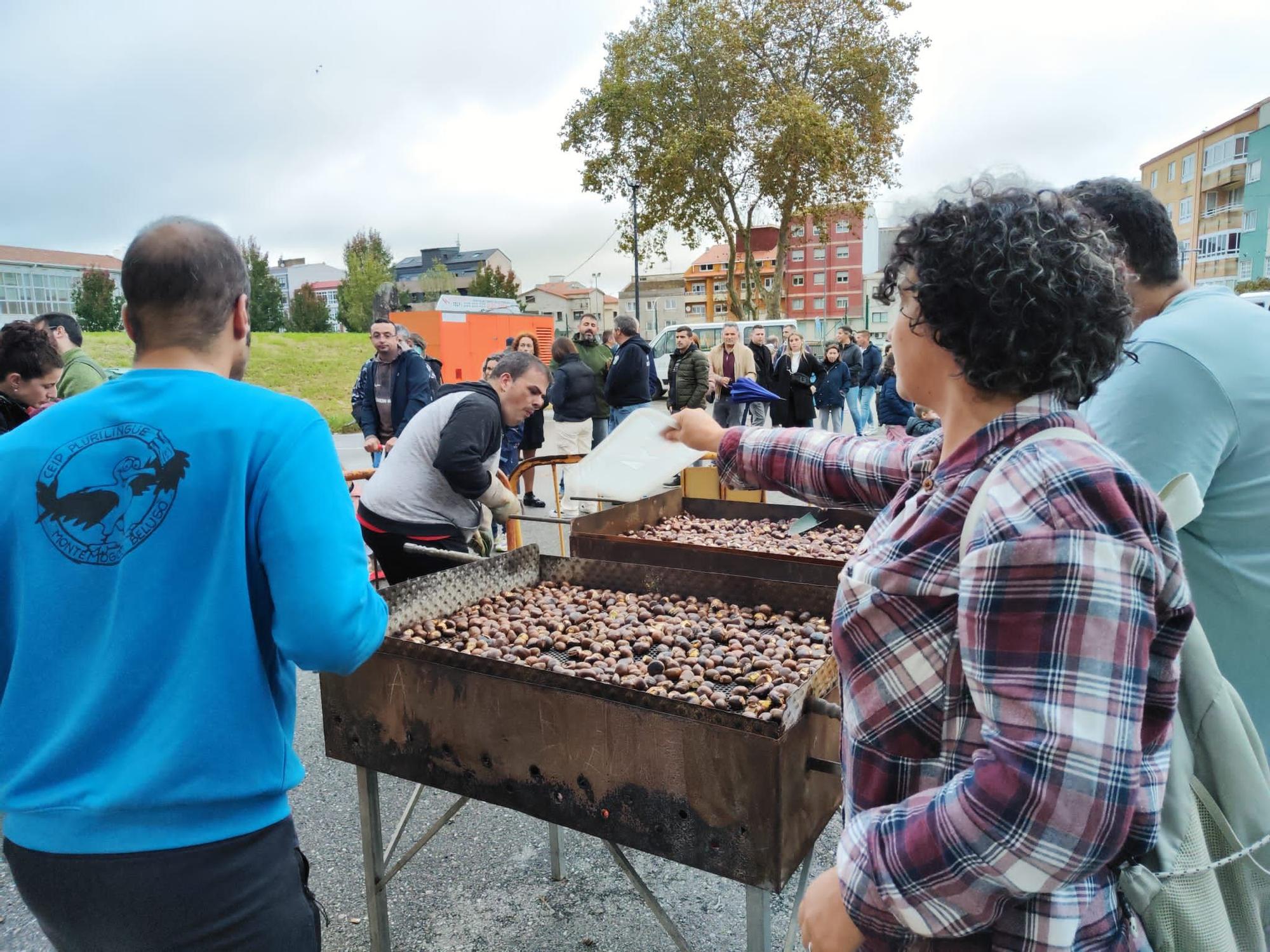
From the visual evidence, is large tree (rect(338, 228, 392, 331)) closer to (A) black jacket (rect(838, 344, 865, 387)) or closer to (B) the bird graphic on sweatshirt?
(A) black jacket (rect(838, 344, 865, 387))

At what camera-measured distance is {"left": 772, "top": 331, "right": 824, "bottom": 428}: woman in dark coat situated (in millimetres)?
10672

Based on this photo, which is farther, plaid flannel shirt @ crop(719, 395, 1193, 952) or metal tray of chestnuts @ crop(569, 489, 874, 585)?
metal tray of chestnuts @ crop(569, 489, 874, 585)

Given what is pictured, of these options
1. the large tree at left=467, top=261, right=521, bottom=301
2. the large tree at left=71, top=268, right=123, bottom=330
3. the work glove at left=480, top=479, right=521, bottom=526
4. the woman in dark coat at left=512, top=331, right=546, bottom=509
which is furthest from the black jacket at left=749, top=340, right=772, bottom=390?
the large tree at left=467, top=261, right=521, bottom=301

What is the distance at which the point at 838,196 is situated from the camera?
78.7 ft

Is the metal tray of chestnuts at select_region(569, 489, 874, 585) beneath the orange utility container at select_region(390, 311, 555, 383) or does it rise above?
beneath

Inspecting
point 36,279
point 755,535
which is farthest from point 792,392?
point 36,279

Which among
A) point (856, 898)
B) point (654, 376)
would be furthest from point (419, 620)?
point (654, 376)

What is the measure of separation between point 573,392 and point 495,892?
6.09 metres

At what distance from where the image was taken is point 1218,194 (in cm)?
4653

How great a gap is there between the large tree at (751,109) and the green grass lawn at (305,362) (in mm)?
10342

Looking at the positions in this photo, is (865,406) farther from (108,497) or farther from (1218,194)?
(1218,194)

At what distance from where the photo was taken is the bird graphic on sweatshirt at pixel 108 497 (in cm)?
120

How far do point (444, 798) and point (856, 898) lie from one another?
2.84 meters

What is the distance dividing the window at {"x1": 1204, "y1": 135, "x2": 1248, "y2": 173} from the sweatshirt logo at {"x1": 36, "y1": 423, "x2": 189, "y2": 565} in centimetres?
5651
